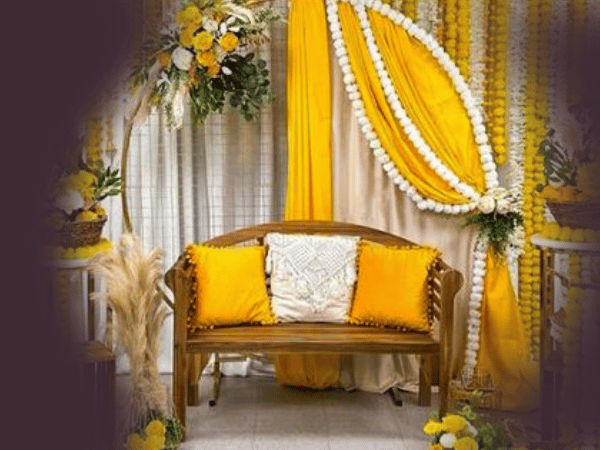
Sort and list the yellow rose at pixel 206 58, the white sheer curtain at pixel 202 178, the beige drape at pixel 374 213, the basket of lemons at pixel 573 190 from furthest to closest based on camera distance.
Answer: the white sheer curtain at pixel 202 178 < the beige drape at pixel 374 213 < the yellow rose at pixel 206 58 < the basket of lemons at pixel 573 190

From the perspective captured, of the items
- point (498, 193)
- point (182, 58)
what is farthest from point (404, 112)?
point (182, 58)

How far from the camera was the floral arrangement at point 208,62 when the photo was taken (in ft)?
14.3

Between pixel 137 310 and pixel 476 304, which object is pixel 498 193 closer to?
pixel 476 304

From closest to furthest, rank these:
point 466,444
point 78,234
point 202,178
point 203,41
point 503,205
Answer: point 466,444, point 78,234, point 203,41, point 503,205, point 202,178

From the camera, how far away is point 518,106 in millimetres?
4793

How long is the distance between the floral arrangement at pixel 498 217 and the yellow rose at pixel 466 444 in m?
1.50

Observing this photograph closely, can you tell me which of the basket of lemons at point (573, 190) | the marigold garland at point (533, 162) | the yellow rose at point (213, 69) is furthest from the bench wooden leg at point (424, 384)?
the yellow rose at point (213, 69)

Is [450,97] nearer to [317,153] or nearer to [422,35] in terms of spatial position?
[422,35]

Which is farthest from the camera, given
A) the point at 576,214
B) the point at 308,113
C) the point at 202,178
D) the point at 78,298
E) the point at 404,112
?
the point at 202,178

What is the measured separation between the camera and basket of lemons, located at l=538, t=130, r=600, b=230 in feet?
11.5

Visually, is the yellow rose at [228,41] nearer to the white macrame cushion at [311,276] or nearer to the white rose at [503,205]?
the white macrame cushion at [311,276]

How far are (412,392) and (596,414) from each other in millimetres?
1721

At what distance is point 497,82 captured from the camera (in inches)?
188

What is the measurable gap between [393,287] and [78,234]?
1370mm
